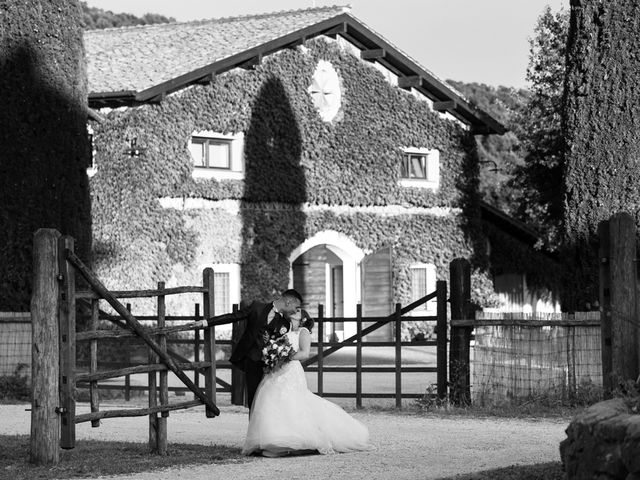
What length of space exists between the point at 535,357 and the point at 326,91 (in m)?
16.7

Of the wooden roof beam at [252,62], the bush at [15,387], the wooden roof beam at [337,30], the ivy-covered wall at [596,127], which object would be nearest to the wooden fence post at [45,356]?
the bush at [15,387]

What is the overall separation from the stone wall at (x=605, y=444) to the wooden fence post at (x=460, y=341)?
8226 millimetres

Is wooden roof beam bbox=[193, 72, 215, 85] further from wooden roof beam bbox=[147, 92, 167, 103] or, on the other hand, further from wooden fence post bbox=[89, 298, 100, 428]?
wooden fence post bbox=[89, 298, 100, 428]

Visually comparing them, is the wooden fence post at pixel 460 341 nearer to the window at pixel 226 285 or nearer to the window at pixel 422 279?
the window at pixel 226 285

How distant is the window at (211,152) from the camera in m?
30.3

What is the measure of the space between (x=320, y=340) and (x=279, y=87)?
541 inches

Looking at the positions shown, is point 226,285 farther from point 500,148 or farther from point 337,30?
point 500,148

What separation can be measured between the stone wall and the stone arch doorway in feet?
76.0

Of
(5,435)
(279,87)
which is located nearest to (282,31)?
(279,87)

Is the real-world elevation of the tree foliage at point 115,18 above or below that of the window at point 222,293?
above

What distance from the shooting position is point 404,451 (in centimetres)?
1278

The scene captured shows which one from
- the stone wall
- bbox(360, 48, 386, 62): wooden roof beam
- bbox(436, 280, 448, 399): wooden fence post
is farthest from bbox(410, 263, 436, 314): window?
the stone wall

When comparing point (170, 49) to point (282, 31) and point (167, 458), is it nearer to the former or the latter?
point (282, 31)

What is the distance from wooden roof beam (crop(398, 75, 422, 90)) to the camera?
113ft
